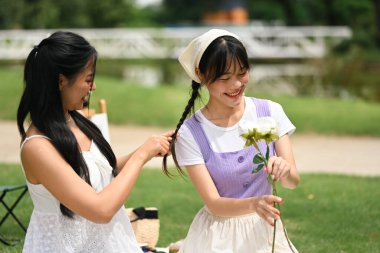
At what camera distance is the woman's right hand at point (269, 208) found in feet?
8.16

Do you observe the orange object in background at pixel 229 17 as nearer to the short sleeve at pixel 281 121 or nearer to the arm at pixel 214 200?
the short sleeve at pixel 281 121

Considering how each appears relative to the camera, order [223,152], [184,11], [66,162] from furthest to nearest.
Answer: [184,11], [223,152], [66,162]

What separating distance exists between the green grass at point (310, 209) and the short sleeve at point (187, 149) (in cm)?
203

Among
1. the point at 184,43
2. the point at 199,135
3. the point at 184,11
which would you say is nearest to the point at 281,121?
the point at 199,135

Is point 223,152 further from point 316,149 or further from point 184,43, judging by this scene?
point 184,43

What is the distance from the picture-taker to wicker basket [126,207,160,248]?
441 centimetres

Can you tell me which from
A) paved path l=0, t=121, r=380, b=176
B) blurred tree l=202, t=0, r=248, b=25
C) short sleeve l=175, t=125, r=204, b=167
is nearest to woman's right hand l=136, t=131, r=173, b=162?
short sleeve l=175, t=125, r=204, b=167

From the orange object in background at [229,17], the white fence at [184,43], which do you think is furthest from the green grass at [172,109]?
the orange object in background at [229,17]

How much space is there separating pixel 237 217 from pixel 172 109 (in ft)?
30.4

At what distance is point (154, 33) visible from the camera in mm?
30297

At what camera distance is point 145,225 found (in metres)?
4.42

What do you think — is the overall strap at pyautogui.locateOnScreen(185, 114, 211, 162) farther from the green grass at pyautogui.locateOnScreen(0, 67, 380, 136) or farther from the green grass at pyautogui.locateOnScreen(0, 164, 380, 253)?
the green grass at pyautogui.locateOnScreen(0, 67, 380, 136)

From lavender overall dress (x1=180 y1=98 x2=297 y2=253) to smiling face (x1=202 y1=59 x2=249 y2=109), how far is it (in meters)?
0.19

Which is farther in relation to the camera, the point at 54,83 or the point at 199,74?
the point at 199,74
